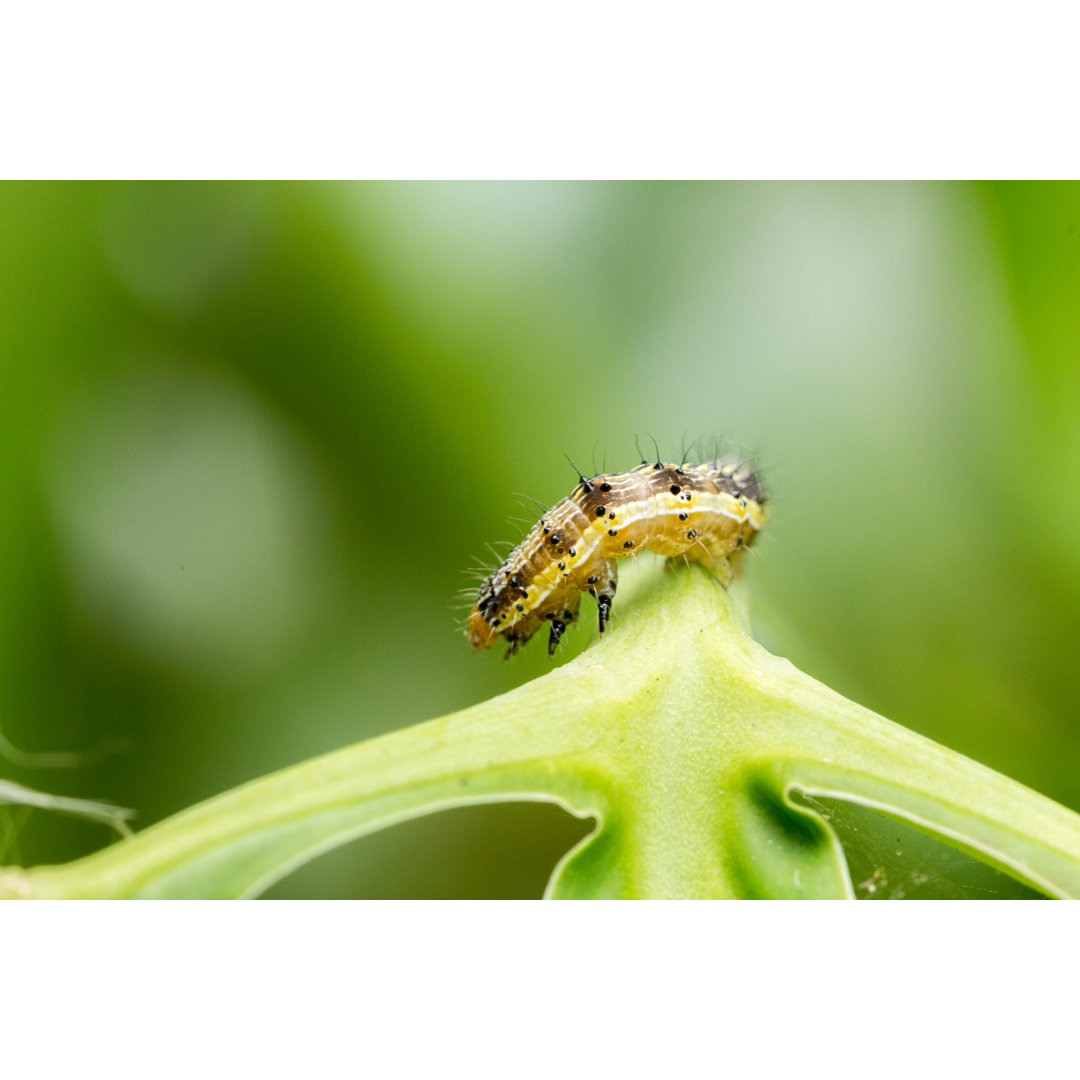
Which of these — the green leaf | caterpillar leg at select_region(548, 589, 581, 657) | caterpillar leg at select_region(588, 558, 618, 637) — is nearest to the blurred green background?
caterpillar leg at select_region(548, 589, 581, 657)

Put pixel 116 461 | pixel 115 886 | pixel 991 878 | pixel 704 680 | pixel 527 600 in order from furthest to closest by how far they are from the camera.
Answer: pixel 116 461 < pixel 527 600 < pixel 991 878 < pixel 704 680 < pixel 115 886

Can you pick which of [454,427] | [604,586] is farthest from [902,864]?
[454,427]

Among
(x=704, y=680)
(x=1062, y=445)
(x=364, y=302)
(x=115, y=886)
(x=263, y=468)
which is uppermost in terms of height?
(x=364, y=302)

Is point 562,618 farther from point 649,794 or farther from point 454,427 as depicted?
point 649,794

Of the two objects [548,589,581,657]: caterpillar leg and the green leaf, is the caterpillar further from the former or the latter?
the green leaf

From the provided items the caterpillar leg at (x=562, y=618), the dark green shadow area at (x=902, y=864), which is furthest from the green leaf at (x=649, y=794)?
the caterpillar leg at (x=562, y=618)
